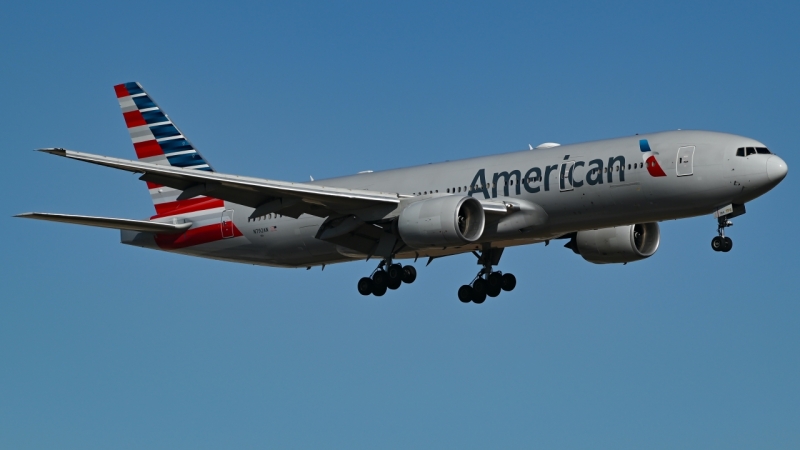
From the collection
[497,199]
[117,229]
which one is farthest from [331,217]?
[117,229]

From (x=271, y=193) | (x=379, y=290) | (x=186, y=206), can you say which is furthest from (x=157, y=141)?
(x=379, y=290)

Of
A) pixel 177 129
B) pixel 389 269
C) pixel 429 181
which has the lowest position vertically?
pixel 389 269

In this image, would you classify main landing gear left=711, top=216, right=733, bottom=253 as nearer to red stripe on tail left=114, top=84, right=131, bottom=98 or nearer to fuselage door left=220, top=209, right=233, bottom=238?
fuselage door left=220, top=209, right=233, bottom=238

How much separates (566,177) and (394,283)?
7.85m

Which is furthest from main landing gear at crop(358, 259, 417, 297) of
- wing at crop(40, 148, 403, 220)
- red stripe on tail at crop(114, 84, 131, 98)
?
red stripe on tail at crop(114, 84, 131, 98)

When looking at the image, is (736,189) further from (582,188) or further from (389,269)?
(389,269)

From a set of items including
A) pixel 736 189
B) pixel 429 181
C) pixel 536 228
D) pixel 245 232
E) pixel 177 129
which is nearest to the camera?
pixel 736 189

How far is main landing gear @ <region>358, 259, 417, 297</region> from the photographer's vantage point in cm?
4556

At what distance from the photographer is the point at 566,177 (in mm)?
41688

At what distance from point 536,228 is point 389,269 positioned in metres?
6.15

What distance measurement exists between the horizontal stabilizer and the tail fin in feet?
3.67

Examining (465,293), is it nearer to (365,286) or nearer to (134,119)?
(365,286)

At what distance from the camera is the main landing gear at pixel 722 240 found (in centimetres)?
3938

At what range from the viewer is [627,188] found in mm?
40688
